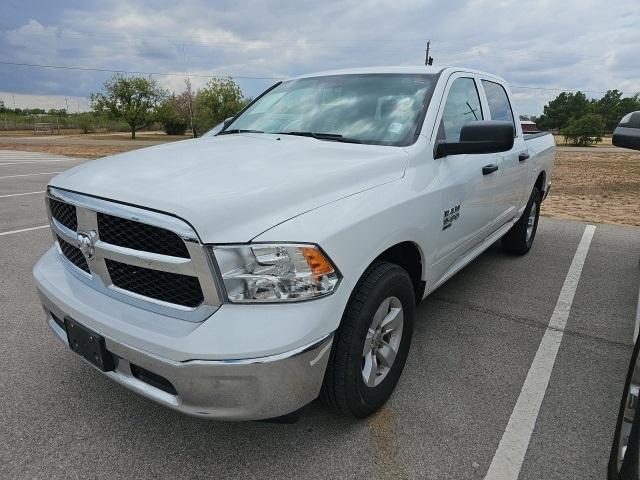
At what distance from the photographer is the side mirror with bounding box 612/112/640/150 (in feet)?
8.34

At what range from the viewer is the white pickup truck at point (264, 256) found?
1751mm

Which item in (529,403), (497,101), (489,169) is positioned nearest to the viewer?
(529,403)

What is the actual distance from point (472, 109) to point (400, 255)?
5.17ft

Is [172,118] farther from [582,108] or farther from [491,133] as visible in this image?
[491,133]

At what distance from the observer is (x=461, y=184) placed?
2.99 meters

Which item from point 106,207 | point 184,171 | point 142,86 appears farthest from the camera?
point 142,86

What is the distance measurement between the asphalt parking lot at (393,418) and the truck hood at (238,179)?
1123 millimetres

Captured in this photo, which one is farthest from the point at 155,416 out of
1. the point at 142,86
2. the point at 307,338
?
the point at 142,86

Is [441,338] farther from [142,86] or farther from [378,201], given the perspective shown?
[142,86]

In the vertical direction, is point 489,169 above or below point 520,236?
above

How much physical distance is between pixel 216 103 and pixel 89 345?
5952cm

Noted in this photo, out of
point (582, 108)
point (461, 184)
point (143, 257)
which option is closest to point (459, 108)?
point (461, 184)

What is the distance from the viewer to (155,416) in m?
2.42

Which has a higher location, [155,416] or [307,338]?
[307,338]
